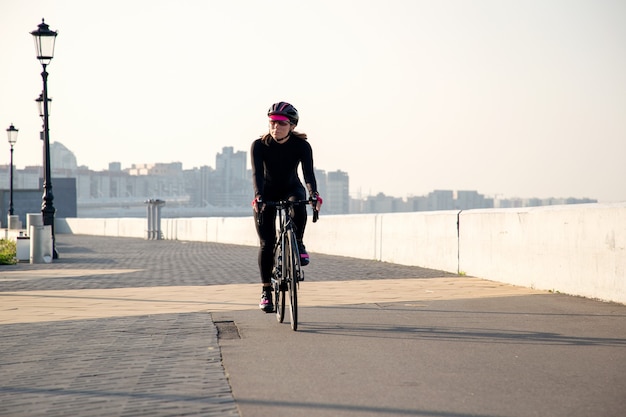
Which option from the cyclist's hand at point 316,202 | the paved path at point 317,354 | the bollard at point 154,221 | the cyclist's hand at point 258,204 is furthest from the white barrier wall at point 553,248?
the bollard at point 154,221

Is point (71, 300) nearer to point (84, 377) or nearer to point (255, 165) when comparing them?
point (255, 165)

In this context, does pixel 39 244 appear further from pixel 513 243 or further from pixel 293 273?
pixel 293 273

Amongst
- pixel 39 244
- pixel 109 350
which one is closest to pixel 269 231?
pixel 109 350

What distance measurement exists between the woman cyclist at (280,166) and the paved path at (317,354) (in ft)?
2.92

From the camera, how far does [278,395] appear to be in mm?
4801

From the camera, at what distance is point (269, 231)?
314 inches

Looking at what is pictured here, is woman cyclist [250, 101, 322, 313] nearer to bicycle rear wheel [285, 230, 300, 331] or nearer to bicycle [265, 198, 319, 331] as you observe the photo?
bicycle [265, 198, 319, 331]

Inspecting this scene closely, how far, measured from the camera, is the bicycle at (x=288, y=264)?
23.9 ft

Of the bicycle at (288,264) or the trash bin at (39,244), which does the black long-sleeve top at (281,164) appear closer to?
the bicycle at (288,264)

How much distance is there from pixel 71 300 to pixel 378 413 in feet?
22.4

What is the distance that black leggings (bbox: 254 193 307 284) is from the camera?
25.2 feet

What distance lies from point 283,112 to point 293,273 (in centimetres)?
134

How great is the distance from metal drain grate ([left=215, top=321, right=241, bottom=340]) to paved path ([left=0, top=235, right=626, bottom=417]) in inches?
0.6

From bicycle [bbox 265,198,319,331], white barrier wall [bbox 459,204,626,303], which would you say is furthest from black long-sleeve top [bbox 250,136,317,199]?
white barrier wall [bbox 459,204,626,303]
